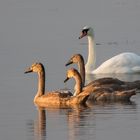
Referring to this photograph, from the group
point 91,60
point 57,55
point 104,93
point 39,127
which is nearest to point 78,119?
point 39,127

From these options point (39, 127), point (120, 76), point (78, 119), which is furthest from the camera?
point (120, 76)

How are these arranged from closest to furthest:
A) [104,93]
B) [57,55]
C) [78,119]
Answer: [78,119]
[104,93]
[57,55]

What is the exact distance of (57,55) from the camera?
2552cm

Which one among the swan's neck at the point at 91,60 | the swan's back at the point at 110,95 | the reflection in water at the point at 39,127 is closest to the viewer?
the reflection in water at the point at 39,127

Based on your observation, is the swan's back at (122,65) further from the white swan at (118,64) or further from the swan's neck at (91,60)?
the swan's neck at (91,60)

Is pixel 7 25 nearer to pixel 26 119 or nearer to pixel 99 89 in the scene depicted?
pixel 99 89

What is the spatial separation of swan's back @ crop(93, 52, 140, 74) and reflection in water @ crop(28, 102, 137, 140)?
480 centimetres

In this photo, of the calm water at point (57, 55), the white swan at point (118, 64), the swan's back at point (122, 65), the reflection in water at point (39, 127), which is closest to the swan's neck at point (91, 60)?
the white swan at point (118, 64)

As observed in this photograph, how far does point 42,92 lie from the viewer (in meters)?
19.7

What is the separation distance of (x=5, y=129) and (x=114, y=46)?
11458 mm

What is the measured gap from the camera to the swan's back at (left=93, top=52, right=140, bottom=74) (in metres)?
24.0

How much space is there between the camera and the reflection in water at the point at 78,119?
15555 millimetres

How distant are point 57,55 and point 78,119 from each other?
8.53m

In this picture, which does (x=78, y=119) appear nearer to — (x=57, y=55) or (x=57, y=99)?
(x=57, y=99)
